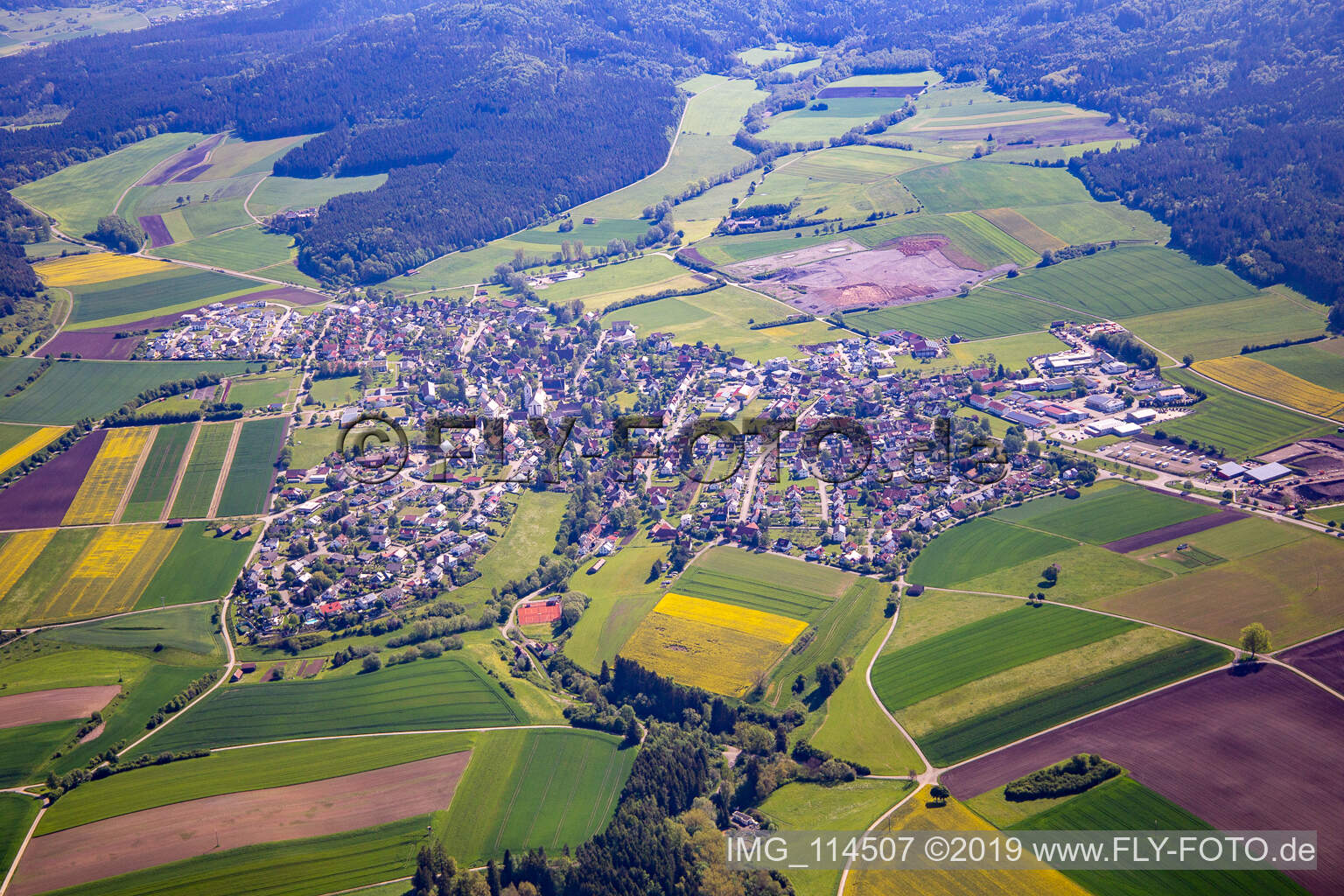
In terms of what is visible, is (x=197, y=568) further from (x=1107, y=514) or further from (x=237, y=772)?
(x=1107, y=514)

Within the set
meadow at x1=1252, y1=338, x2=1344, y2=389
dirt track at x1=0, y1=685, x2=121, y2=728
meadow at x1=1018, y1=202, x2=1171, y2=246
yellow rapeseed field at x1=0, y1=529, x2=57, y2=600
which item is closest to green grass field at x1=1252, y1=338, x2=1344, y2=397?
meadow at x1=1252, y1=338, x2=1344, y2=389

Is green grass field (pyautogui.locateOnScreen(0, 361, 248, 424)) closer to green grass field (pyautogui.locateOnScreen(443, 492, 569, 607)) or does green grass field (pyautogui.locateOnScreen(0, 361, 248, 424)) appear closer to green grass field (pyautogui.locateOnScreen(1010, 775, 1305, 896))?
green grass field (pyautogui.locateOnScreen(443, 492, 569, 607))

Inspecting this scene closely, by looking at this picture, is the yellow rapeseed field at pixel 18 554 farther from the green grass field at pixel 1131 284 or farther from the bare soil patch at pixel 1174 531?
the green grass field at pixel 1131 284

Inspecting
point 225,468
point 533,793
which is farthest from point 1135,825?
point 225,468

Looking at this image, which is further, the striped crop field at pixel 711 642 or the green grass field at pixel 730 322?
the green grass field at pixel 730 322

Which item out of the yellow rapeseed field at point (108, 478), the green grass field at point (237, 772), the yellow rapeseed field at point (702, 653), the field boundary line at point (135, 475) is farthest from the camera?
the field boundary line at point (135, 475)

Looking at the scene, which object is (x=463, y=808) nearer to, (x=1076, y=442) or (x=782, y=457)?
(x=782, y=457)

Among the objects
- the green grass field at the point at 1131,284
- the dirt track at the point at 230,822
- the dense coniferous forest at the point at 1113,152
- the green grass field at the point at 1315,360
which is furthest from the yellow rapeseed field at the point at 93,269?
the green grass field at the point at 1315,360
